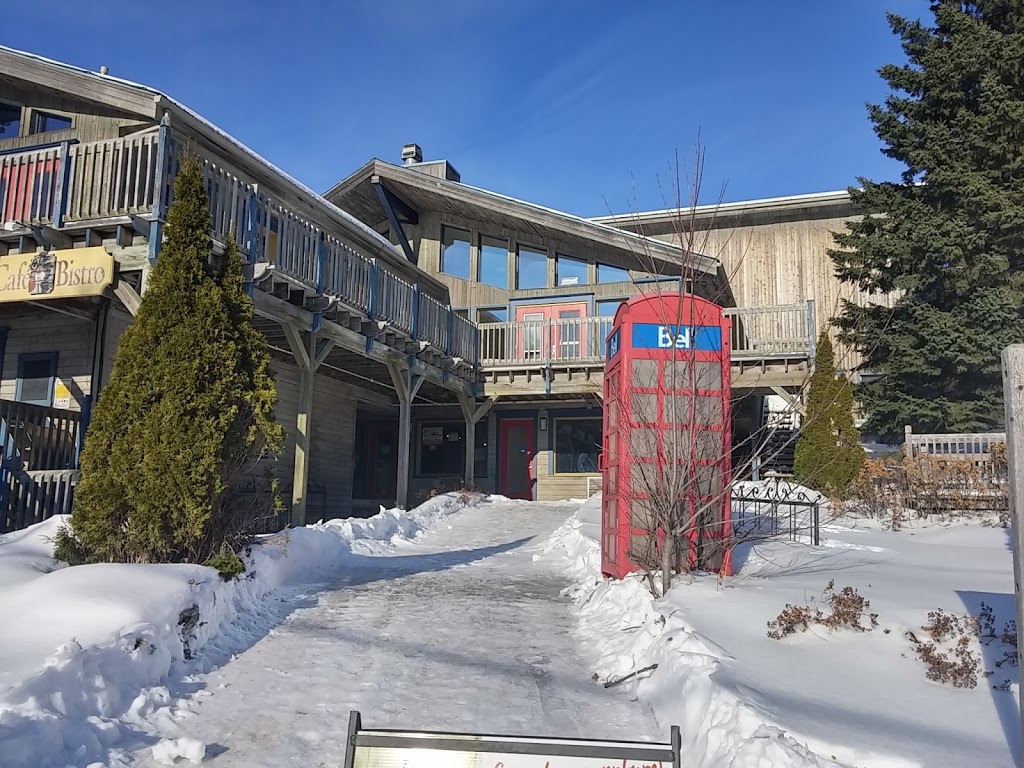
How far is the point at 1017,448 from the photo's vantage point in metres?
2.88

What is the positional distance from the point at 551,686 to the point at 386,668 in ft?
4.00

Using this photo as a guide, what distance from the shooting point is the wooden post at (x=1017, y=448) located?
9.29 feet

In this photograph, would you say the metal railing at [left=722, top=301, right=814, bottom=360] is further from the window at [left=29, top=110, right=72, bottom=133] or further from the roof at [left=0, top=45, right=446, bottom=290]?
the window at [left=29, top=110, right=72, bottom=133]

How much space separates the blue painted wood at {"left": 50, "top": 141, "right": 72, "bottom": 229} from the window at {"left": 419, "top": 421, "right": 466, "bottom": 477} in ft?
44.0

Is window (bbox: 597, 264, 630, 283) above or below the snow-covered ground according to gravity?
above

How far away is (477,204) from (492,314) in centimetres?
314

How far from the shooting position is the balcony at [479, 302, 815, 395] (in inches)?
652

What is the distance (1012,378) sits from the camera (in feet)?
9.66

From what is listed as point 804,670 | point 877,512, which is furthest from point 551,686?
point 877,512

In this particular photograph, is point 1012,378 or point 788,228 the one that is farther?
point 788,228

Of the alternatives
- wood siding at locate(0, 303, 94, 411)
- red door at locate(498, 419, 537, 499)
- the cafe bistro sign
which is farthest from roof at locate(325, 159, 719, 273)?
the cafe bistro sign

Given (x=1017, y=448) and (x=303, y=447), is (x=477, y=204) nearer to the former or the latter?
(x=303, y=447)

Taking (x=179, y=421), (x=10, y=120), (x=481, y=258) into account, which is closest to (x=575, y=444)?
(x=481, y=258)

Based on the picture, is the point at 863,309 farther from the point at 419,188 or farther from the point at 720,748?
the point at 720,748
